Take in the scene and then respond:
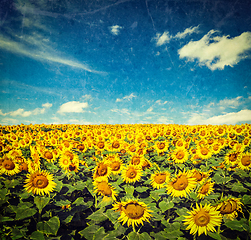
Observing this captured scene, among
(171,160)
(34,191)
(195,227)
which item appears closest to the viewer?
(195,227)

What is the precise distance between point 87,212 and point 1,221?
5.99ft

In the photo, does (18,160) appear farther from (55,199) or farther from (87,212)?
(87,212)

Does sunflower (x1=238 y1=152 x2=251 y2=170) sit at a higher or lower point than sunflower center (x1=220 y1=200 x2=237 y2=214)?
higher

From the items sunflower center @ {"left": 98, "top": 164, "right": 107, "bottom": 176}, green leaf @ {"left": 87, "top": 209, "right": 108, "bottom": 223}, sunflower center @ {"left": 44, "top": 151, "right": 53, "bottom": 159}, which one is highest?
sunflower center @ {"left": 44, "top": 151, "right": 53, "bottom": 159}

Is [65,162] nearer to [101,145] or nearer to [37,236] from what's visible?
[101,145]

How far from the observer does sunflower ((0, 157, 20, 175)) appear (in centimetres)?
362

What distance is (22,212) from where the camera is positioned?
2.60m

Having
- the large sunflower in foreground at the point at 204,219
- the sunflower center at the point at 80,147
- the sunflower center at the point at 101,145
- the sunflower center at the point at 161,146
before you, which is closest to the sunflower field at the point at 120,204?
the large sunflower in foreground at the point at 204,219

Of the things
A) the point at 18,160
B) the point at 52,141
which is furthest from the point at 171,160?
the point at 52,141

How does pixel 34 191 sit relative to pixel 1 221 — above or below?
above

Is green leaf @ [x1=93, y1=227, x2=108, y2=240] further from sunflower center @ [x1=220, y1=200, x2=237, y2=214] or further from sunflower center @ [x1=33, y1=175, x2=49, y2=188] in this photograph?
sunflower center @ [x1=220, y1=200, x2=237, y2=214]

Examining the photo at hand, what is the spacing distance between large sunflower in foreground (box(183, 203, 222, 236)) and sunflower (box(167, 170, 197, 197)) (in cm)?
49

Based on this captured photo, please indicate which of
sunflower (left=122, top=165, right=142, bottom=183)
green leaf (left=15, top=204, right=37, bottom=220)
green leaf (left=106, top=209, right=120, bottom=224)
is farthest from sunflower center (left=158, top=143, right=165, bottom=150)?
green leaf (left=15, top=204, right=37, bottom=220)

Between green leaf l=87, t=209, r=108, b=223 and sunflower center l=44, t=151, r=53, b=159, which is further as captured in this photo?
sunflower center l=44, t=151, r=53, b=159
